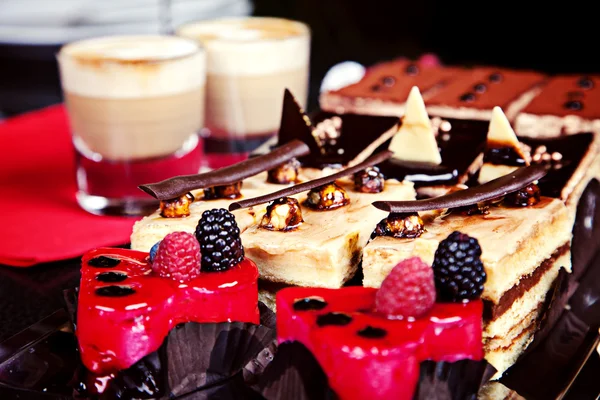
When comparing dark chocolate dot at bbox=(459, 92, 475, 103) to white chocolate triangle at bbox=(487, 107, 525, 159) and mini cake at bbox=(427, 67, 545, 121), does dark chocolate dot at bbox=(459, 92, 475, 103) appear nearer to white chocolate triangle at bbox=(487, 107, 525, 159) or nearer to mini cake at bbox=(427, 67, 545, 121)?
mini cake at bbox=(427, 67, 545, 121)

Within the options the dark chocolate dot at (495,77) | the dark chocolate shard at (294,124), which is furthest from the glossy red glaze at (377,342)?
the dark chocolate dot at (495,77)

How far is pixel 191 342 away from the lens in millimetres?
1860

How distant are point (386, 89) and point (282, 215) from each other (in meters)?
1.71

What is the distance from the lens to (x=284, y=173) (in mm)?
2578

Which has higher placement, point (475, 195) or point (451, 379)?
point (475, 195)

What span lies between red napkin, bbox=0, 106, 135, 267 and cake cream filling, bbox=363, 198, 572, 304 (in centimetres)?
107

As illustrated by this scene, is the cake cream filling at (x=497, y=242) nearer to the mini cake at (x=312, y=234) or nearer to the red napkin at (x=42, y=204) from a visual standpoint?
the mini cake at (x=312, y=234)

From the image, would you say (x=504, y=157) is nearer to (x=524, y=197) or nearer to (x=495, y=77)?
(x=524, y=197)

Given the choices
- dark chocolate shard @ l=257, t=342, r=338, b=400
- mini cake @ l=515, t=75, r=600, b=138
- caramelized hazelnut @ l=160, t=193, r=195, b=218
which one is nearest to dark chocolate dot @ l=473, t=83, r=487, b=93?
mini cake @ l=515, t=75, r=600, b=138

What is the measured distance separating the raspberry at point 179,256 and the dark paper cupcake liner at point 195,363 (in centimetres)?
12

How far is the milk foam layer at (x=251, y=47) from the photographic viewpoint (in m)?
3.38

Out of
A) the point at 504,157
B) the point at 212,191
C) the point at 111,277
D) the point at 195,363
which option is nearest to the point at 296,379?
the point at 195,363

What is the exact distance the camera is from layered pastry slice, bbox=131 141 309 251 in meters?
2.27

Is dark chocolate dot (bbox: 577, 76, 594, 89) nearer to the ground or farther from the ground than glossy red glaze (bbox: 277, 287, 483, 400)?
nearer to the ground
